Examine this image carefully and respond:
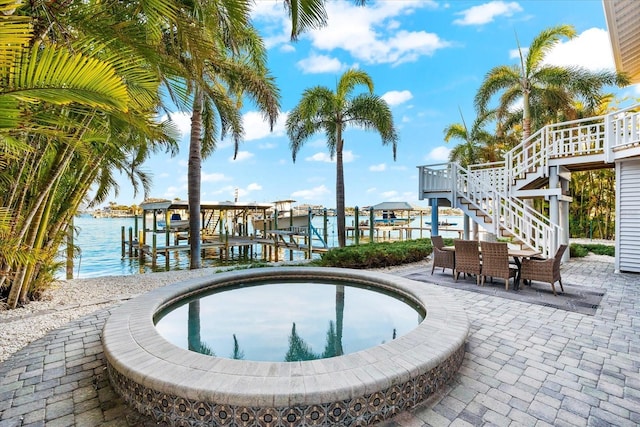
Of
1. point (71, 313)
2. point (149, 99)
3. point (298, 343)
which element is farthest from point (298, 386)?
point (71, 313)

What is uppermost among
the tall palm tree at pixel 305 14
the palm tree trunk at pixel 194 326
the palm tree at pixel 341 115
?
the palm tree at pixel 341 115

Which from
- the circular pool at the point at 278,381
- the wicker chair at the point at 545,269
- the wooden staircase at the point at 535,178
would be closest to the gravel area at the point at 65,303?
the circular pool at the point at 278,381

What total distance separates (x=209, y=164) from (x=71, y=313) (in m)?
7.02

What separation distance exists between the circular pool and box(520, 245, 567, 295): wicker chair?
148 inches

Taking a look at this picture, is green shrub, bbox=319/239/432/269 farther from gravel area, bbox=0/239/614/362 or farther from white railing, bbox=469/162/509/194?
white railing, bbox=469/162/509/194

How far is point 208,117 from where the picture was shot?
9.93 metres

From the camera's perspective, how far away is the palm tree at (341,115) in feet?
37.3

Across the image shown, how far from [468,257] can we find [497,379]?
400 cm

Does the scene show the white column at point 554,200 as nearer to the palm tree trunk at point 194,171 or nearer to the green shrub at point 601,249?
the green shrub at point 601,249

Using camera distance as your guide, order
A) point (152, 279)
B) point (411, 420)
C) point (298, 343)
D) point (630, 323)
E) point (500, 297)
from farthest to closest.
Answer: point (152, 279), point (500, 297), point (630, 323), point (298, 343), point (411, 420)

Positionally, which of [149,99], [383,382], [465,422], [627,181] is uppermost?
[149,99]

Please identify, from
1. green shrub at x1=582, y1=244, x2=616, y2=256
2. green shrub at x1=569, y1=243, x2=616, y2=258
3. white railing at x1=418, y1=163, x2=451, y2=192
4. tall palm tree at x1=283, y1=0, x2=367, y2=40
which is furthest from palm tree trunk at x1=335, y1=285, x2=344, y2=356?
green shrub at x1=582, y1=244, x2=616, y2=256

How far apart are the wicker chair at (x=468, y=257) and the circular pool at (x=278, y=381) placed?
369cm

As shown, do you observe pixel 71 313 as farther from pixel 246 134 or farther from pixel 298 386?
pixel 246 134
